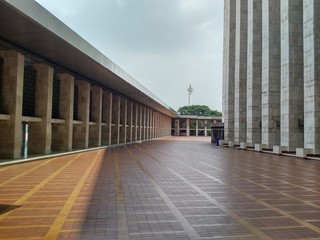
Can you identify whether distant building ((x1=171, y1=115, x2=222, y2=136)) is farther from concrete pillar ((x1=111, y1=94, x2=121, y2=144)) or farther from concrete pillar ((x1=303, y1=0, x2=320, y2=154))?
concrete pillar ((x1=303, y1=0, x2=320, y2=154))

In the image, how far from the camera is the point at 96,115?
24.8 metres

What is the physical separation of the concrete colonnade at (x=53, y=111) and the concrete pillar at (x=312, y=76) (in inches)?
554

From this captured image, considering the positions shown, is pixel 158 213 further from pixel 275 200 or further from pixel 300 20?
pixel 300 20

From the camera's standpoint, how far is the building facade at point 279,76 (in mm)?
17734

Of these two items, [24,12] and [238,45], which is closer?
[24,12]

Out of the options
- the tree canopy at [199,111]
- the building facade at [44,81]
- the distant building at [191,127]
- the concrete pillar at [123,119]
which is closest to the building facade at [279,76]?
the building facade at [44,81]

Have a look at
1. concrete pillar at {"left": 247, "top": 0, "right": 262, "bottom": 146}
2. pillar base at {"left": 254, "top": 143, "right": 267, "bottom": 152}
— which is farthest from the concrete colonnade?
pillar base at {"left": 254, "top": 143, "right": 267, "bottom": 152}

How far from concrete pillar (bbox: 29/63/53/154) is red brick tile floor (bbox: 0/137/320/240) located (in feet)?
21.7

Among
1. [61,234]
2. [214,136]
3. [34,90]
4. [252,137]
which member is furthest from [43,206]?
[214,136]

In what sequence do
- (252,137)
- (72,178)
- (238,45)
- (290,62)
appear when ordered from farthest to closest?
(238,45)
(252,137)
(290,62)
(72,178)

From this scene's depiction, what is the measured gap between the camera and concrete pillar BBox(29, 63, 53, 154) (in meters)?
16.5

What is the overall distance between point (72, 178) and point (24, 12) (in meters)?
5.31

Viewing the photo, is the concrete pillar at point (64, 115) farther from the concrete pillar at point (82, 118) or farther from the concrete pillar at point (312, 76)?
the concrete pillar at point (312, 76)

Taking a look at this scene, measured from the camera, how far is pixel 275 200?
6914 millimetres
